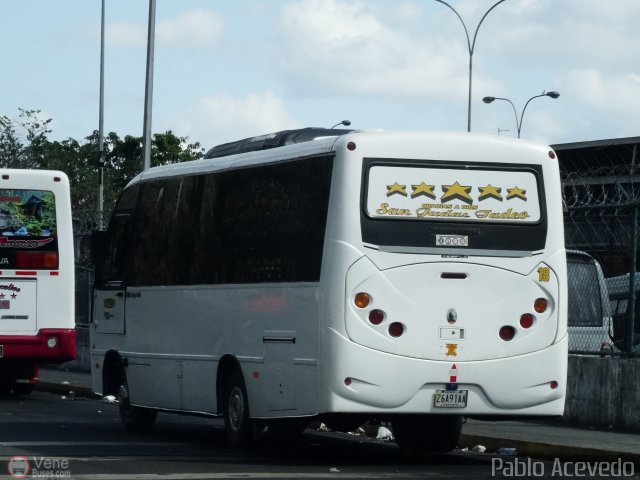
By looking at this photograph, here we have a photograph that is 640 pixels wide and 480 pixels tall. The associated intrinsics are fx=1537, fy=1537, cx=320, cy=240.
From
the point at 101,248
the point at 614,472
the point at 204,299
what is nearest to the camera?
A: the point at 614,472

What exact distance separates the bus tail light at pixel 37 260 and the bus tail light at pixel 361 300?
1076 centimetres

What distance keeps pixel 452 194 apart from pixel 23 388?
13.1m

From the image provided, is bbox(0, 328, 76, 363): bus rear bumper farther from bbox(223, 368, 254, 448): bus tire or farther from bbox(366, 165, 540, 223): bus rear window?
bbox(366, 165, 540, 223): bus rear window

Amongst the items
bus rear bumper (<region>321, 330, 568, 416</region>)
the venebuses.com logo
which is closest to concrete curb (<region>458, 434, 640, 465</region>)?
bus rear bumper (<region>321, 330, 568, 416</region>)

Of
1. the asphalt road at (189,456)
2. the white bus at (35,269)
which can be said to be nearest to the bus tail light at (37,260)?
the white bus at (35,269)

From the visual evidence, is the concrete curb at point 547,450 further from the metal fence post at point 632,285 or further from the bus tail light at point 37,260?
the bus tail light at point 37,260

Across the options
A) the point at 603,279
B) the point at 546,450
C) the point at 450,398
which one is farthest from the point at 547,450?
the point at 603,279

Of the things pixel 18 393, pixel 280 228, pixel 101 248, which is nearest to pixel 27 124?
pixel 18 393

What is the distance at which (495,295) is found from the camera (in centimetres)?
1373

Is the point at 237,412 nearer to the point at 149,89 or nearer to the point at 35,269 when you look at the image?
the point at 35,269

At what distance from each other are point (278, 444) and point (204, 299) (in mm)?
1690

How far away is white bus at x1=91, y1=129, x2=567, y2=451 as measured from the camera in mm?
13367

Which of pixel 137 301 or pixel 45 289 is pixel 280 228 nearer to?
pixel 137 301

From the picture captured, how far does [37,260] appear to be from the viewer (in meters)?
23.2
